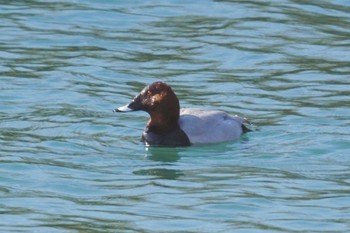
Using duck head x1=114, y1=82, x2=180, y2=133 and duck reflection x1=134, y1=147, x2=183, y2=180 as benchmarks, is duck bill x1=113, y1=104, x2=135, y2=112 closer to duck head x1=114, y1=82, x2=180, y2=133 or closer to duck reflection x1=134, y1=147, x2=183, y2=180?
duck head x1=114, y1=82, x2=180, y2=133

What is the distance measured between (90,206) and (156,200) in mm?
554

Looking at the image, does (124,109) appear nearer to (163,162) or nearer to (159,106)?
(159,106)

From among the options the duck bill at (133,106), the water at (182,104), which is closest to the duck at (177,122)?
the duck bill at (133,106)

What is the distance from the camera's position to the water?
11.1 meters

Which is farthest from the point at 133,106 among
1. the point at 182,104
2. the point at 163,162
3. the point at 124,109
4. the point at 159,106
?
the point at 182,104

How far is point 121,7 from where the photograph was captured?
19016 millimetres

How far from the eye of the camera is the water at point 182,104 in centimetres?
1112

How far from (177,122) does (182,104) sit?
1.16m

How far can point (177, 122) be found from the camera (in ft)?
45.6

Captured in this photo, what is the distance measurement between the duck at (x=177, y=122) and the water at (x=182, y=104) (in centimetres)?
13

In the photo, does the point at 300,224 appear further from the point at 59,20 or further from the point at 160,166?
the point at 59,20

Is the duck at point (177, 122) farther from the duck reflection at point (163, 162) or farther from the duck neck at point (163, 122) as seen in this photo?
the duck reflection at point (163, 162)

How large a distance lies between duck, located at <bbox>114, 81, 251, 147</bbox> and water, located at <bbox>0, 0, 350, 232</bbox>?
0.44 ft

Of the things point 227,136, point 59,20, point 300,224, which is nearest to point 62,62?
point 59,20
